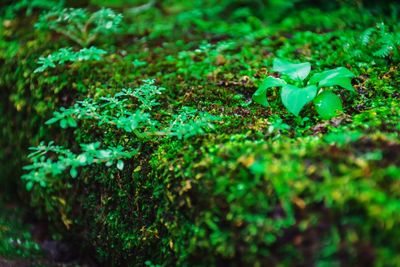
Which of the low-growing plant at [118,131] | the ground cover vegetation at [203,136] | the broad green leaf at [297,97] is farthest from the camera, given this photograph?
the broad green leaf at [297,97]

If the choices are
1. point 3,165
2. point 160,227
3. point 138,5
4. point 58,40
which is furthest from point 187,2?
point 160,227

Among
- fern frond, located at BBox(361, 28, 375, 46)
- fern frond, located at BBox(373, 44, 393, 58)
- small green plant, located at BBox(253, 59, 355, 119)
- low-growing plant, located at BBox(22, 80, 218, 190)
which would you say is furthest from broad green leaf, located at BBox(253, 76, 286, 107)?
fern frond, located at BBox(361, 28, 375, 46)

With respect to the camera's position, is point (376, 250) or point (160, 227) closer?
point (376, 250)

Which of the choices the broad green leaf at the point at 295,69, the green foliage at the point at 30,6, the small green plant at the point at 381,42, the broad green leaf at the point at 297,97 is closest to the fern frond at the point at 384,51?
the small green plant at the point at 381,42

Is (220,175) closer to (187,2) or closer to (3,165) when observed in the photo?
(3,165)

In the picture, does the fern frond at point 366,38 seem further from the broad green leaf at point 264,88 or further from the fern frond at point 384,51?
the broad green leaf at point 264,88

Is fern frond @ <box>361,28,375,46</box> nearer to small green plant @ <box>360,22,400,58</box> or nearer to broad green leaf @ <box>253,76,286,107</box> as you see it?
small green plant @ <box>360,22,400,58</box>
